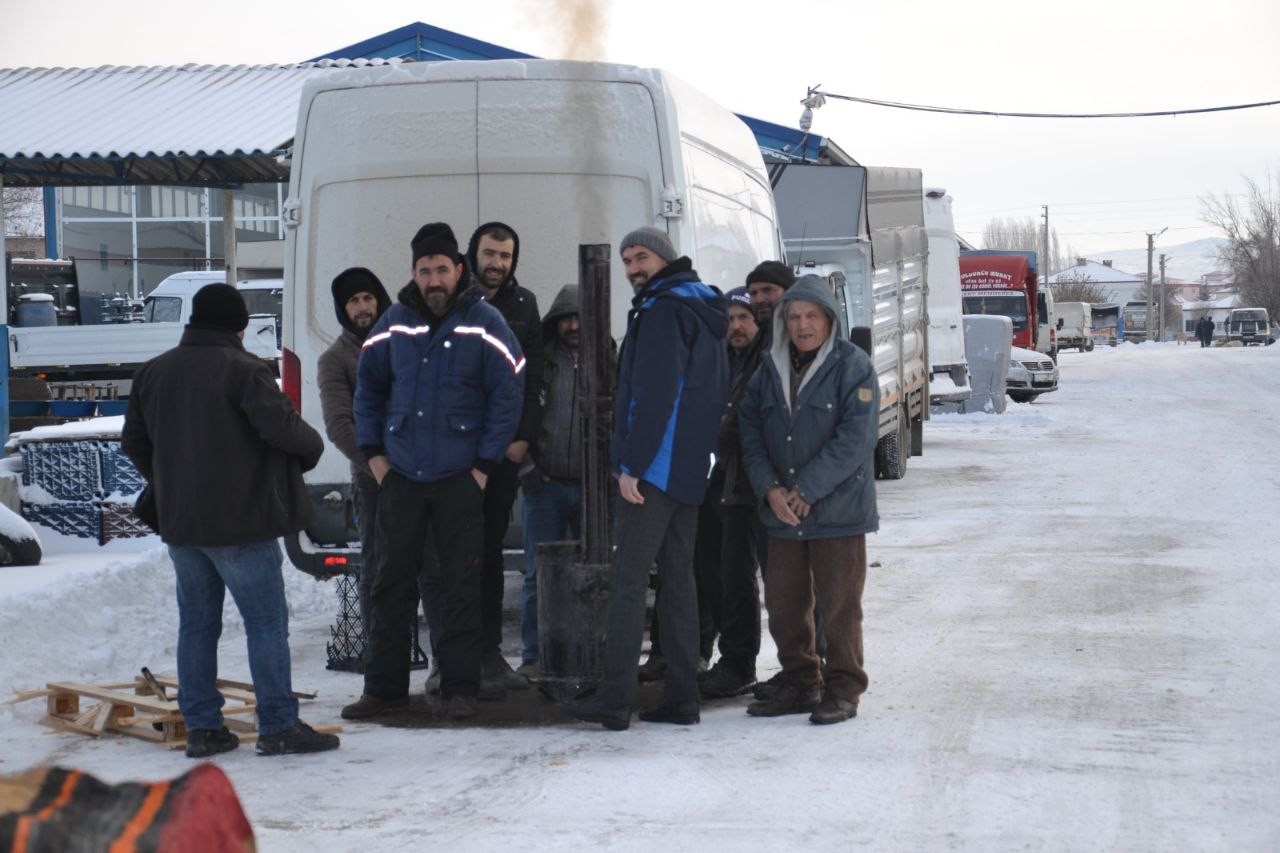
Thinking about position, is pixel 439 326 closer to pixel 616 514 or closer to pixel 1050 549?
pixel 616 514

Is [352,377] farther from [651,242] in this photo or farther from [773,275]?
[773,275]

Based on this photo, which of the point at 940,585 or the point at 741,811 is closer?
the point at 741,811

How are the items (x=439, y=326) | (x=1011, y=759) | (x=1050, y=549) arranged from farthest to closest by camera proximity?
(x=1050, y=549), (x=439, y=326), (x=1011, y=759)

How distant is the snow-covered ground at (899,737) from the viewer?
5.01m

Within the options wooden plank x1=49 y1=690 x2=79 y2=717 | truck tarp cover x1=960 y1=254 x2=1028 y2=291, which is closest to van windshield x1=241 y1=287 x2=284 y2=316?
wooden plank x1=49 y1=690 x2=79 y2=717

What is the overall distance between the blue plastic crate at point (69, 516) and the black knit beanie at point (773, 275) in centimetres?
657

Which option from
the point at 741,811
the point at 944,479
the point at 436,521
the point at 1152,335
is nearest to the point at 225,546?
the point at 436,521

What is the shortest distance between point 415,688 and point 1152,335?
116m

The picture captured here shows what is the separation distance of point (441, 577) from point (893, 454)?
11371 mm

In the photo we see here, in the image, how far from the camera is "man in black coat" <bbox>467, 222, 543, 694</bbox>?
7129 millimetres

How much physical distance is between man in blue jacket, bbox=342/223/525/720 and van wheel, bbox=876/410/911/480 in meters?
11.1

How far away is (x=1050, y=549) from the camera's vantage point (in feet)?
38.7

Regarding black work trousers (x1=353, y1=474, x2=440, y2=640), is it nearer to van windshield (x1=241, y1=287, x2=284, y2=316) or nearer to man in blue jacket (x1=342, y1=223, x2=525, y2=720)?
man in blue jacket (x1=342, y1=223, x2=525, y2=720)

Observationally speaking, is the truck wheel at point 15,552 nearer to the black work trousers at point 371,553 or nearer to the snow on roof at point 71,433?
the snow on roof at point 71,433
